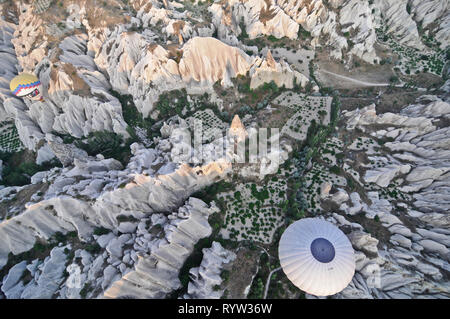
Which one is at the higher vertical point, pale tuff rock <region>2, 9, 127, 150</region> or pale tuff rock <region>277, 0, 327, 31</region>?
pale tuff rock <region>277, 0, 327, 31</region>

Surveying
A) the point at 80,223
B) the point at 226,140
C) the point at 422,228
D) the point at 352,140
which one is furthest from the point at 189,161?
the point at 422,228

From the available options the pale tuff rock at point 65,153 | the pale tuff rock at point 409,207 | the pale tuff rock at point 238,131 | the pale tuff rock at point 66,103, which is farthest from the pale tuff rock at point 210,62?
the pale tuff rock at point 409,207

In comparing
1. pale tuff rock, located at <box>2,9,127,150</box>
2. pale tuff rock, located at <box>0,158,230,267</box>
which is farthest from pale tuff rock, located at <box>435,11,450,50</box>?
pale tuff rock, located at <box>2,9,127,150</box>

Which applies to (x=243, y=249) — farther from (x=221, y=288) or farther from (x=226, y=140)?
(x=226, y=140)

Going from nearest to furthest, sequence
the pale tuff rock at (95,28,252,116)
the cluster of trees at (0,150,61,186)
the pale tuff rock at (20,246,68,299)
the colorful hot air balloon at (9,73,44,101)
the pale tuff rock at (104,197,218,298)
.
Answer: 1. the pale tuff rock at (104,197,218,298)
2. the pale tuff rock at (20,246,68,299)
3. the cluster of trees at (0,150,61,186)
4. the colorful hot air balloon at (9,73,44,101)
5. the pale tuff rock at (95,28,252,116)

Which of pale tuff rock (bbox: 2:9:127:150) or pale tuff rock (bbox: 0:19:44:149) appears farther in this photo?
pale tuff rock (bbox: 0:19:44:149)

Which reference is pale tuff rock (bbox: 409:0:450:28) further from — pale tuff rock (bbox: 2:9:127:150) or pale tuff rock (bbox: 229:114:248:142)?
pale tuff rock (bbox: 2:9:127:150)
